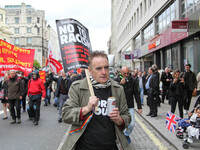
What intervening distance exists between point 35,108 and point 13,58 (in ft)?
7.15

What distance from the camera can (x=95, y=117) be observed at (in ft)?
7.05

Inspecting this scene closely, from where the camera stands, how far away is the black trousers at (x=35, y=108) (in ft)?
25.2

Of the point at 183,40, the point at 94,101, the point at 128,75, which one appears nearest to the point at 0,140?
the point at 128,75

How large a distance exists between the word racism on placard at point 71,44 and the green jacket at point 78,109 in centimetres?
142

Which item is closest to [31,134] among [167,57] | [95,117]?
[95,117]

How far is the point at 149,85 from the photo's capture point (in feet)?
28.5

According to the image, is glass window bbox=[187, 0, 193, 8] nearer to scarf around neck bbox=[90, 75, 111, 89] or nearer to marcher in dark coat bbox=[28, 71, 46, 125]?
marcher in dark coat bbox=[28, 71, 46, 125]

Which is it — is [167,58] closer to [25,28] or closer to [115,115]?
[115,115]

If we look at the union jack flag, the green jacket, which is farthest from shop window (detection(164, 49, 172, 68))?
the green jacket

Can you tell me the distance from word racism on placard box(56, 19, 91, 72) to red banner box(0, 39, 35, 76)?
495cm

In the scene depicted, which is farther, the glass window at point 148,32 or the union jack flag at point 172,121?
the glass window at point 148,32

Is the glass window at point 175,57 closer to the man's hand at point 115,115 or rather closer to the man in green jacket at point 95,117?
the man in green jacket at point 95,117

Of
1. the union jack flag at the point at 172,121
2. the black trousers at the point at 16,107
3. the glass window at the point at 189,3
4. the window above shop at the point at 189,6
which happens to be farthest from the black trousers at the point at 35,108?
the glass window at the point at 189,3

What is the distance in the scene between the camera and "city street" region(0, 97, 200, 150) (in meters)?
5.18
